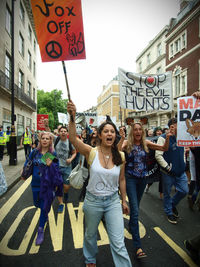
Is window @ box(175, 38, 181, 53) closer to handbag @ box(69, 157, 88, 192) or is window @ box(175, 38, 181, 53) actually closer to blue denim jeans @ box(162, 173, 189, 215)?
blue denim jeans @ box(162, 173, 189, 215)

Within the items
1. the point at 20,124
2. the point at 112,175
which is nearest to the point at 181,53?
the point at 20,124

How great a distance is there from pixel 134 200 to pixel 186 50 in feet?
69.9

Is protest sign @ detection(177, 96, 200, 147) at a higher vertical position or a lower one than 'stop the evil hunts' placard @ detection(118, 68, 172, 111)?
lower

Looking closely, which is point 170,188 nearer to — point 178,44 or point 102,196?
point 102,196

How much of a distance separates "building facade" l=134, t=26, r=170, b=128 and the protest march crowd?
2056 centimetres

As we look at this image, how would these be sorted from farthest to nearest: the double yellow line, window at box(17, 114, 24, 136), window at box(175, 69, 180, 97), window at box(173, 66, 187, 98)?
window at box(175, 69, 180, 97) < window at box(17, 114, 24, 136) < window at box(173, 66, 187, 98) < the double yellow line

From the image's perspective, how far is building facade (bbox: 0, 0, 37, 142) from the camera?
14.8m

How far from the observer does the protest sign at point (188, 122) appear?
328cm

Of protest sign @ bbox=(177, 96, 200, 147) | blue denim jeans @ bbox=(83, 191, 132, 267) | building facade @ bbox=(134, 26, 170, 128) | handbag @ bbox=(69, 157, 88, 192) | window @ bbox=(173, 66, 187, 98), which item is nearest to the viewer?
blue denim jeans @ bbox=(83, 191, 132, 267)

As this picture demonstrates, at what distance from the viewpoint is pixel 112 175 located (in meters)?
2.02

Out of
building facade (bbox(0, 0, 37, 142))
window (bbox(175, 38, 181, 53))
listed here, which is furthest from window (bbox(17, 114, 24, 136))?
window (bbox(175, 38, 181, 53))

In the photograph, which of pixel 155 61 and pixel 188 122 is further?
pixel 155 61

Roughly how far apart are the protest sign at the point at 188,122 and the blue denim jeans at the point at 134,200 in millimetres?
1196

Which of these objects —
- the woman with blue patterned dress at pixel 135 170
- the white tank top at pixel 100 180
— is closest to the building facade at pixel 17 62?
the woman with blue patterned dress at pixel 135 170
